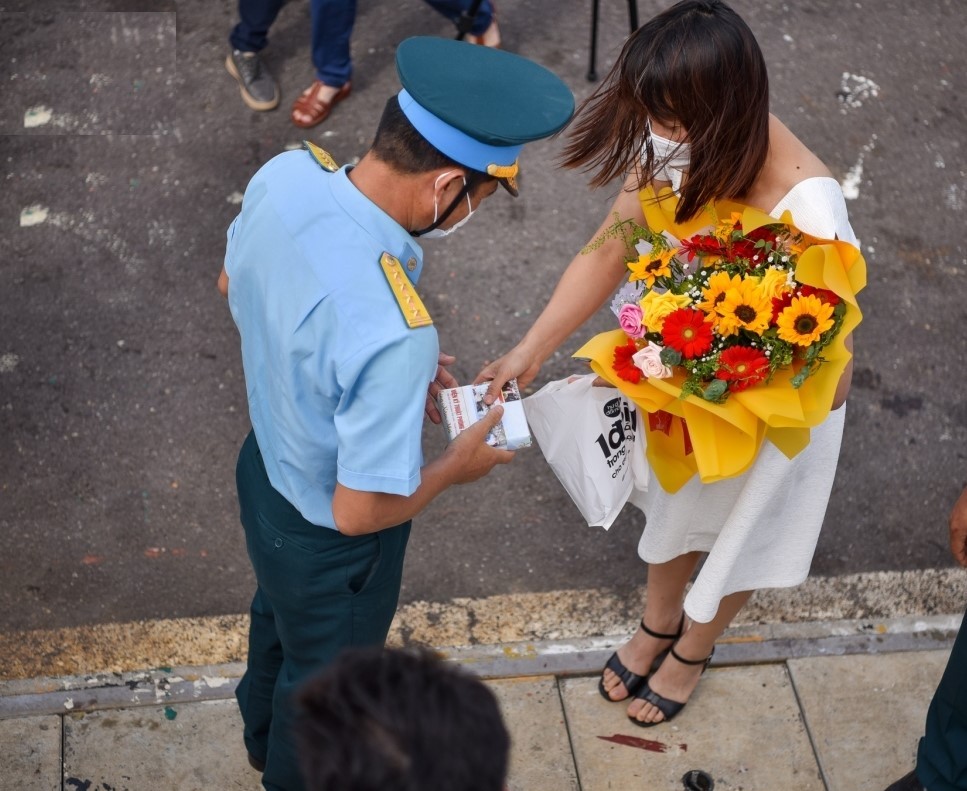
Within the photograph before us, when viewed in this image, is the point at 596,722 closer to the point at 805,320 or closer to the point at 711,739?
the point at 711,739

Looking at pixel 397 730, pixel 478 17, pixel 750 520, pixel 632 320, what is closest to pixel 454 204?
pixel 632 320

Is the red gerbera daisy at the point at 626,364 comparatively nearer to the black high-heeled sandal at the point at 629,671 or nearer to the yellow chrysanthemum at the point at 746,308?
the yellow chrysanthemum at the point at 746,308

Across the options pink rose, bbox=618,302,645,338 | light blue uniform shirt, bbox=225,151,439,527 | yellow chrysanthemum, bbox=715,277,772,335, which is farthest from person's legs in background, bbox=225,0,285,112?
yellow chrysanthemum, bbox=715,277,772,335

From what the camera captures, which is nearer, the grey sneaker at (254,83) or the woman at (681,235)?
the woman at (681,235)

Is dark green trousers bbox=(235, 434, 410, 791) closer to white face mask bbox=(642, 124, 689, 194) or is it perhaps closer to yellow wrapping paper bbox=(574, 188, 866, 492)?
yellow wrapping paper bbox=(574, 188, 866, 492)

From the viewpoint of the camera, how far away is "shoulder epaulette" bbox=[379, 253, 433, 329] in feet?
7.07

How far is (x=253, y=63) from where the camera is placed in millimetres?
5324

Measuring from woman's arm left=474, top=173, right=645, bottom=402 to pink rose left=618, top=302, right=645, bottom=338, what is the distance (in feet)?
1.28

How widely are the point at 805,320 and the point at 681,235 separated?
0.46 meters

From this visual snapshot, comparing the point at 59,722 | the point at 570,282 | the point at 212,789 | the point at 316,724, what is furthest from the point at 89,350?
the point at 316,724

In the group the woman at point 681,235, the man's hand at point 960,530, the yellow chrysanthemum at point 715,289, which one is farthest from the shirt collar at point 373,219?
the man's hand at point 960,530

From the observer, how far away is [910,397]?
4.43 meters

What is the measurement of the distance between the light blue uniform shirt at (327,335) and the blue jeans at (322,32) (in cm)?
285

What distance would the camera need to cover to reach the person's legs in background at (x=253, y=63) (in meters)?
5.26
